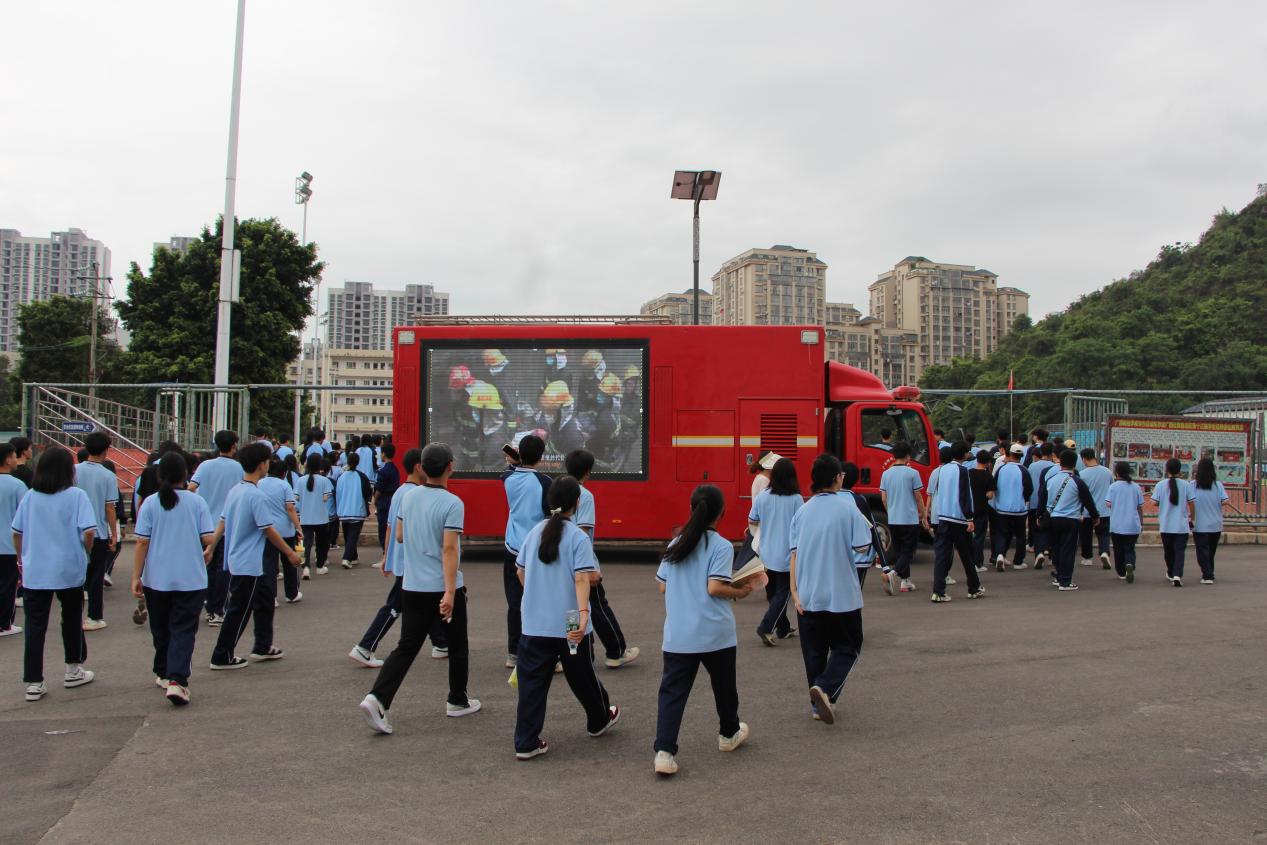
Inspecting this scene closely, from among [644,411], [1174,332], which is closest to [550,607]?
[644,411]

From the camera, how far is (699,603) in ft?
15.3

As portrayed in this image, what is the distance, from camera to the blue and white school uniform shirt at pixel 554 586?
4.89 m

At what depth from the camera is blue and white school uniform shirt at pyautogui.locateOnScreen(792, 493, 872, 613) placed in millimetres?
5570

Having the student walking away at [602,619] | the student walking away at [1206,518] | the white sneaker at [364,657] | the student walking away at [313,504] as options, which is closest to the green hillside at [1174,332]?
the student walking away at [1206,518]

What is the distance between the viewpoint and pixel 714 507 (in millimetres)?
4656

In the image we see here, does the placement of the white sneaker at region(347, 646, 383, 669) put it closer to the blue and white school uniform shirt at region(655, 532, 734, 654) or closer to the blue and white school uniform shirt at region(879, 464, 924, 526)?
the blue and white school uniform shirt at region(655, 532, 734, 654)

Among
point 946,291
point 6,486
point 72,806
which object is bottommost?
point 72,806

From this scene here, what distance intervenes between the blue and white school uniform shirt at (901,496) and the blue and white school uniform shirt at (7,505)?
9023 millimetres

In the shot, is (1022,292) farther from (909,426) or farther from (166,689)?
(166,689)

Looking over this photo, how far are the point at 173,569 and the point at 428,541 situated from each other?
1927 mm

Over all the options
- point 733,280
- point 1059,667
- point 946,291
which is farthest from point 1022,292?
point 1059,667

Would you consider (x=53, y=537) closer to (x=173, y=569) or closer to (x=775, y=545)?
(x=173, y=569)

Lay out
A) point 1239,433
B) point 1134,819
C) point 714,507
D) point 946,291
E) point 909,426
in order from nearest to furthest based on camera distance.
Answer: point 1134,819
point 714,507
point 909,426
point 1239,433
point 946,291

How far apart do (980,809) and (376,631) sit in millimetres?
4644
